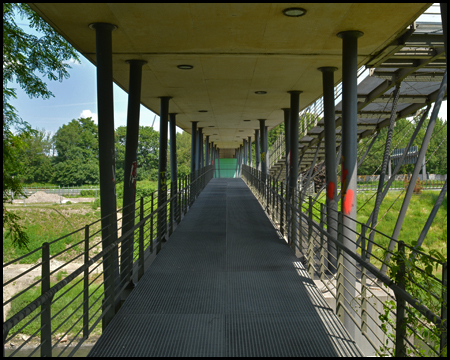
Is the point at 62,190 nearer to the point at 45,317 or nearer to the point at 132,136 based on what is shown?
the point at 132,136

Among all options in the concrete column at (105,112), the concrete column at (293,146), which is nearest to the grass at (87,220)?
the concrete column at (293,146)

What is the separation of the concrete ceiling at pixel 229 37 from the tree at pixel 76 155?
54773 millimetres

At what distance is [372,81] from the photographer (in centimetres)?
1089

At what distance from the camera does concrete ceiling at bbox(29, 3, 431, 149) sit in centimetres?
614

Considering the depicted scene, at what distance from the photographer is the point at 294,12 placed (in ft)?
20.2

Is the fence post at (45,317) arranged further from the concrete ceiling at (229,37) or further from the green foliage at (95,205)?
the green foliage at (95,205)

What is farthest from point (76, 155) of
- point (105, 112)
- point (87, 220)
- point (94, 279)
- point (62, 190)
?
point (94, 279)

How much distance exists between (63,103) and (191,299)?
102m

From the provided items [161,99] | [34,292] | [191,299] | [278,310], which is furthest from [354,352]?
[34,292]

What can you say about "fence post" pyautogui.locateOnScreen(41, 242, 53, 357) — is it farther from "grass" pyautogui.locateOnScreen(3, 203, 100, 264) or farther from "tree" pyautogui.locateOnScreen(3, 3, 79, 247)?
"grass" pyautogui.locateOnScreen(3, 203, 100, 264)

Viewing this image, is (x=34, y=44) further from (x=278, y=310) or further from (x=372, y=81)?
(x=278, y=310)

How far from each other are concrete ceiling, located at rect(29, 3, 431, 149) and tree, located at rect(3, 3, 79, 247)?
2.39 m

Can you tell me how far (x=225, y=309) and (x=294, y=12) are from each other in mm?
4073

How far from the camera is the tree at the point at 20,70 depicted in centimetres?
938
